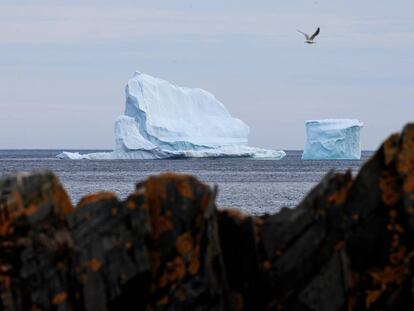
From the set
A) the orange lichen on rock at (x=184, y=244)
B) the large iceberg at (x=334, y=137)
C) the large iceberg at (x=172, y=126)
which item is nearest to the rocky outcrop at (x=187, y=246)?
the orange lichen on rock at (x=184, y=244)

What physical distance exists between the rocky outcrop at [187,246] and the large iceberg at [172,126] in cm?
8843

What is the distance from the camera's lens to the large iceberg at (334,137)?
325 ft

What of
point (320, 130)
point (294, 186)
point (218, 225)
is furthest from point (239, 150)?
point (218, 225)

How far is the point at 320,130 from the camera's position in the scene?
10088 centimetres

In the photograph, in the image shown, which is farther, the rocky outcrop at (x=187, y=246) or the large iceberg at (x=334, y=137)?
the large iceberg at (x=334, y=137)

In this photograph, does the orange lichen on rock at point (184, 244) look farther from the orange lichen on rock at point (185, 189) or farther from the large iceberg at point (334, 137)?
the large iceberg at point (334, 137)

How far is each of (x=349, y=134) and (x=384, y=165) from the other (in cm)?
9068

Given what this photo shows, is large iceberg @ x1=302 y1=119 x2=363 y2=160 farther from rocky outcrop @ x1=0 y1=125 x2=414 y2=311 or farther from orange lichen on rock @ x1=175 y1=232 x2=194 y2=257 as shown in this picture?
orange lichen on rock @ x1=175 y1=232 x2=194 y2=257

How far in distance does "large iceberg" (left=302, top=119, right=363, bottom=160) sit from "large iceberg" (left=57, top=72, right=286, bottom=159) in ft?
48.7

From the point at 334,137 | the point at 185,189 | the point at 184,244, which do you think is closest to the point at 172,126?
the point at 334,137

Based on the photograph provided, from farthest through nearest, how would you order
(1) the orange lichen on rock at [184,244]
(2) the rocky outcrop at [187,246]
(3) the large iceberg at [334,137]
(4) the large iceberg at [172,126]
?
(4) the large iceberg at [172,126] < (3) the large iceberg at [334,137] < (1) the orange lichen on rock at [184,244] < (2) the rocky outcrop at [187,246]

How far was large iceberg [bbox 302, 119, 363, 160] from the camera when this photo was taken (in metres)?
99.1

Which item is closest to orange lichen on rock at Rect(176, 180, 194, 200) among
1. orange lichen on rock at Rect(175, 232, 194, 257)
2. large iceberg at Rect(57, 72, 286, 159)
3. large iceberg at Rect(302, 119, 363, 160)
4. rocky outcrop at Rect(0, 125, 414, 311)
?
rocky outcrop at Rect(0, 125, 414, 311)

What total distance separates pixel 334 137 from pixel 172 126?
1776 cm
